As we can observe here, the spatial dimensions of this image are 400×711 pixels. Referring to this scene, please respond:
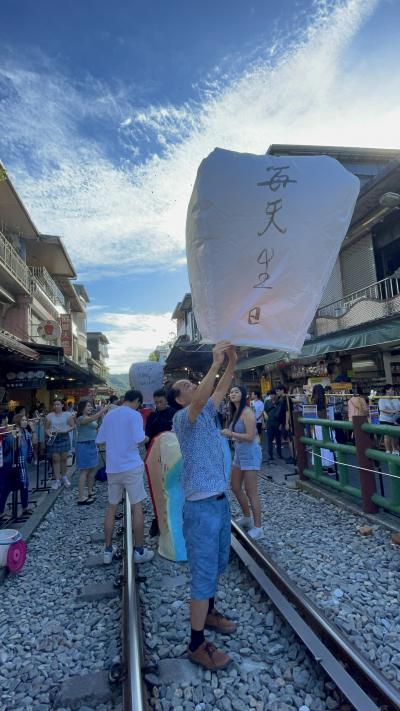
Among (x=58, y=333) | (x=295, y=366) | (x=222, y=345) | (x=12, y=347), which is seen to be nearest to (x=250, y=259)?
(x=222, y=345)

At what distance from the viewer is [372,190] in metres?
11.4

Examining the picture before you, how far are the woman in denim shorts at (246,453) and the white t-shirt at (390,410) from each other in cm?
417

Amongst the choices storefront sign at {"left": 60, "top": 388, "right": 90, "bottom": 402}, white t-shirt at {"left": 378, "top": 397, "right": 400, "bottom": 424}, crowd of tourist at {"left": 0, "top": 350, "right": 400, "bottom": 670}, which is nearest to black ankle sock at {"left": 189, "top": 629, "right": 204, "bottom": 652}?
crowd of tourist at {"left": 0, "top": 350, "right": 400, "bottom": 670}

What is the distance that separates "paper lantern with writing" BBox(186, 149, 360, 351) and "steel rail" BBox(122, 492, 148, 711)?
215cm

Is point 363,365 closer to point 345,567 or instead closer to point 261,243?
point 345,567

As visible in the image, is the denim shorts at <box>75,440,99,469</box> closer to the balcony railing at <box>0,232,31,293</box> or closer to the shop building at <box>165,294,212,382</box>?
the shop building at <box>165,294,212,382</box>

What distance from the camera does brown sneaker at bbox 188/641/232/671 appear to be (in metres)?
2.61

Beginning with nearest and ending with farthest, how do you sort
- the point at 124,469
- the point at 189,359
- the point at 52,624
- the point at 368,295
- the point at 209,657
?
the point at 209,657 → the point at 52,624 → the point at 124,469 → the point at 368,295 → the point at 189,359

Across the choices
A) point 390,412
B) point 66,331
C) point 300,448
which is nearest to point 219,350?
point 300,448

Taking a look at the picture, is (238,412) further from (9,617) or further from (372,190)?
(372,190)

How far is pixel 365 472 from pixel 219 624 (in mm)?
3110

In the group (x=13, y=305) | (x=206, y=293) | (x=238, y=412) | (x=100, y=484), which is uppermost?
(x=13, y=305)

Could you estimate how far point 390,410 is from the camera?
798 cm

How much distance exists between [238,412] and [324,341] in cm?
768
